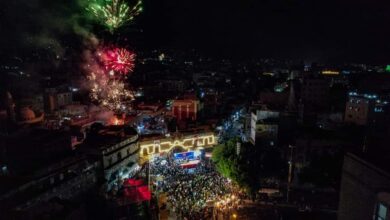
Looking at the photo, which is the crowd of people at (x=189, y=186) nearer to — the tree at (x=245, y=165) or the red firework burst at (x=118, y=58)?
the tree at (x=245, y=165)

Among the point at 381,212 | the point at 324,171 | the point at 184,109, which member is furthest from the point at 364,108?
the point at 381,212

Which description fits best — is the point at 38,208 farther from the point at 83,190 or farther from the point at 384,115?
the point at 384,115

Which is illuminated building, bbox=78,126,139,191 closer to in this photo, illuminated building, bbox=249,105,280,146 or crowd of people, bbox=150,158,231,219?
crowd of people, bbox=150,158,231,219

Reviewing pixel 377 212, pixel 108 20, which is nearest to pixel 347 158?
pixel 377 212

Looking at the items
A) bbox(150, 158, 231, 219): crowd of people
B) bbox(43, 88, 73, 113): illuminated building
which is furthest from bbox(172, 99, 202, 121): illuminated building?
bbox(43, 88, 73, 113): illuminated building

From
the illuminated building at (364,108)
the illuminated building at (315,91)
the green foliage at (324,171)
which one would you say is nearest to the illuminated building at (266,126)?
the green foliage at (324,171)

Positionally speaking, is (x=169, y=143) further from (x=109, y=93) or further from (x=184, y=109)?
(x=109, y=93)
